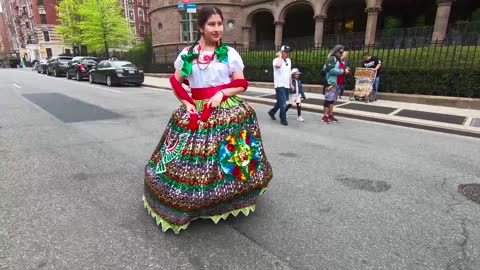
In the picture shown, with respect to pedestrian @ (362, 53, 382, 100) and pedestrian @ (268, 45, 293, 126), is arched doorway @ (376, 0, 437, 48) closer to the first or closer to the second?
pedestrian @ (362, 53, 382, 100)

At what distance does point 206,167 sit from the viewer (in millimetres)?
2707

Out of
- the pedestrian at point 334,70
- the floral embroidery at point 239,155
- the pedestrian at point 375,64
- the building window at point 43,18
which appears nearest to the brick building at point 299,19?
the pedestrian at point 375,64

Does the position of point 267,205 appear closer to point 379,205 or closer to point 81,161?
point 379,205

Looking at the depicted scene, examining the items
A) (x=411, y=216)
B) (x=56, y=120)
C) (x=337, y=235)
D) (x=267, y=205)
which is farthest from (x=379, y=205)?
(x=56, y=120)

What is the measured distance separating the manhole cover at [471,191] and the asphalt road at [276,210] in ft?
0.42

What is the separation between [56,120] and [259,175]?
683 cm

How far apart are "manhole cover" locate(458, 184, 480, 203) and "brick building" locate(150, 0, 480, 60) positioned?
16.4 m

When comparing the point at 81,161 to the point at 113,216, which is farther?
the point at 81,161

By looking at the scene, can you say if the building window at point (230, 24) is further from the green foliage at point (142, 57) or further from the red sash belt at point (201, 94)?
the red sash belt at point (201, 94)

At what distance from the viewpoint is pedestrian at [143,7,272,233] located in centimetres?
270

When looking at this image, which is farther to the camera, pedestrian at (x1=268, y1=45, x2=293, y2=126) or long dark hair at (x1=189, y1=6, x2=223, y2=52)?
pedestrian at (x1=268, y1=45, x2=293, y2=126)

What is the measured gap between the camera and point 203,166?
2.70 metres

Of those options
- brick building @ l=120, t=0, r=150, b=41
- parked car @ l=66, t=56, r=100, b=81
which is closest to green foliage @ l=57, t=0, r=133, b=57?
parked car @ l=66, t=56, r=100, b=81

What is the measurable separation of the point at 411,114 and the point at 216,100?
298 inches
